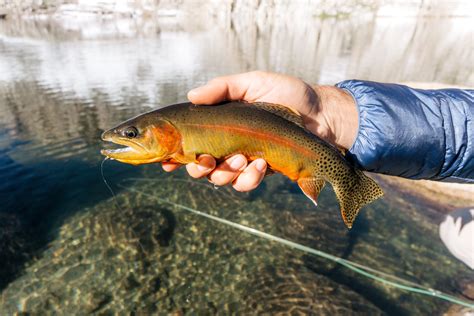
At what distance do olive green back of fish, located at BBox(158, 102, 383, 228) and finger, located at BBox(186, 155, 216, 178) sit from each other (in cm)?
8

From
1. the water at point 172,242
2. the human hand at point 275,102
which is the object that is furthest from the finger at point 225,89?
the water at point 172,242

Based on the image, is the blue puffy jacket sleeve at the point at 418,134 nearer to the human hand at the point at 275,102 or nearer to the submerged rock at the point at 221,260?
the human hand at the point at 275,102

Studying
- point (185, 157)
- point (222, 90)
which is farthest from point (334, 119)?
point (185, 157)

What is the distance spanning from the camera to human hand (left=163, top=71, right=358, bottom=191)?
4.22 meters

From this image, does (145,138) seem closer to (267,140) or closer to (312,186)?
(267,140)

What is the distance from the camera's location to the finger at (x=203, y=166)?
3952 millimetres

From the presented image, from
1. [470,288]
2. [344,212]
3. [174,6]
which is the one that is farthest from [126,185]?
[174,6]

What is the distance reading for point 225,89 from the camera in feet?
15.1

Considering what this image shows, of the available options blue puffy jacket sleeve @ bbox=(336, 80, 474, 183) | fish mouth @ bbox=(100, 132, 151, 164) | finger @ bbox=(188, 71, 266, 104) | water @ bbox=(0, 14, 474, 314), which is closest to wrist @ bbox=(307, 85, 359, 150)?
blue puffy jacket sleeve @ bbox=(336, 80, 474, 183)

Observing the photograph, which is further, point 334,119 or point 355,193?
point 334,119

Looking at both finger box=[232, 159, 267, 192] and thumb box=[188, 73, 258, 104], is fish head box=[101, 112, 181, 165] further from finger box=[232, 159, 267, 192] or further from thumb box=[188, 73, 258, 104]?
finger box=[232, 159, 267, 192]

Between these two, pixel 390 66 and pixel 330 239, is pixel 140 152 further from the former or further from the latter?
pixel 390 66

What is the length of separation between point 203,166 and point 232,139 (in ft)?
1.82

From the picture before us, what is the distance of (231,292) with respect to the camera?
781cm
